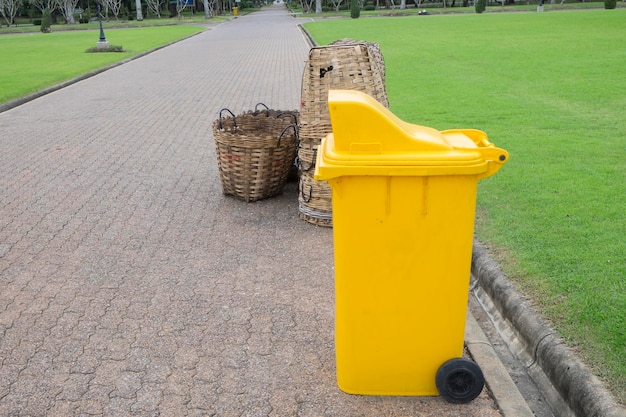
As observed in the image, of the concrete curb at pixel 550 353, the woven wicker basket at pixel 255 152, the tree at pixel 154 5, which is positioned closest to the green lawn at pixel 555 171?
the concrete curb at pixel 550 353

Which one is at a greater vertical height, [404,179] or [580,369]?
[404,179]

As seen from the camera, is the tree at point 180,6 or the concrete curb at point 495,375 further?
the tree at point 180,6

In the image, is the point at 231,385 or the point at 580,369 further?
the point at 231,385

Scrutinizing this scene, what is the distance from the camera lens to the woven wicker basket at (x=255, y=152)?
566 centimetres

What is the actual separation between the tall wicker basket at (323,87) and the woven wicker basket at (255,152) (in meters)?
0.39

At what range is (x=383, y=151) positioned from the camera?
275cm

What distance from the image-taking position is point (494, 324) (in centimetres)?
381

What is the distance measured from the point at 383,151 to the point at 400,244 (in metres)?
0.42

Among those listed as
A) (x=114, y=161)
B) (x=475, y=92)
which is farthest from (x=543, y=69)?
(x=114, y=161)

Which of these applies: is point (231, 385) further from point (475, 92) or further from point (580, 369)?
point (475, 92)

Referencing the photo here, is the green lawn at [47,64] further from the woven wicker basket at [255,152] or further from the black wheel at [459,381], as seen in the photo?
the black wheel at [459,381]

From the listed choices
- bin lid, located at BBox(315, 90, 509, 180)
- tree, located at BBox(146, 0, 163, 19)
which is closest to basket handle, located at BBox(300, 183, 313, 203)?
bin lid, located at BBox(315, 90, 509, 180)

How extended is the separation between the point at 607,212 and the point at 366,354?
280 cm

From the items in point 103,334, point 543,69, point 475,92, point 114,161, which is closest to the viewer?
point 103,334
